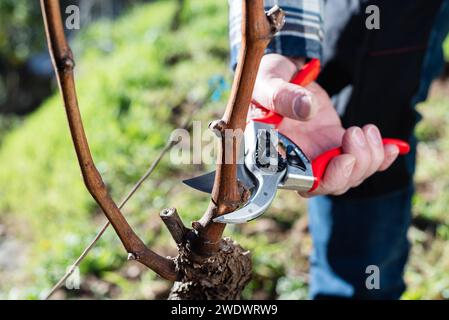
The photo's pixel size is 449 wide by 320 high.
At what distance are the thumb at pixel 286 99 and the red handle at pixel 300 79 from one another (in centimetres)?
3

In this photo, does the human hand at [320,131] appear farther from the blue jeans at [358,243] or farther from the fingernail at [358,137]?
the blue jeans at [358,243]

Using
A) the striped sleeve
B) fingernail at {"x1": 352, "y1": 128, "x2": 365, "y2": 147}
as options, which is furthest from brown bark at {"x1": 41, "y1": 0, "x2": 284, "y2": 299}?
the striped sleeve

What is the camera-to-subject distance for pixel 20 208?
14.0 feet

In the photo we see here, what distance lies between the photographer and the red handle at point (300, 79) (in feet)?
5.27

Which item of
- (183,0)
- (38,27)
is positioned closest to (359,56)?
(183,0)

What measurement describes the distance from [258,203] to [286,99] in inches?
10.8

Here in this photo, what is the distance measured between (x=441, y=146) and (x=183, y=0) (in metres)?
4.00

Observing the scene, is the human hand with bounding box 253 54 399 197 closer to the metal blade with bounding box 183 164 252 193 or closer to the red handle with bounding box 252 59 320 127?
the red handle with bounding box 252 59 320 127

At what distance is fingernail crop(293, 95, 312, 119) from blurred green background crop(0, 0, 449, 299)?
2.67ft

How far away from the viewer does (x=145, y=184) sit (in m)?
3.61

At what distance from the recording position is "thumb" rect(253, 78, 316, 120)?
4.75 feet

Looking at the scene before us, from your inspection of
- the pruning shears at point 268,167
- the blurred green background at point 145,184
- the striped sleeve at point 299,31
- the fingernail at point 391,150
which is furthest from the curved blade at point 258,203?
the blurred green background at point 145,184
